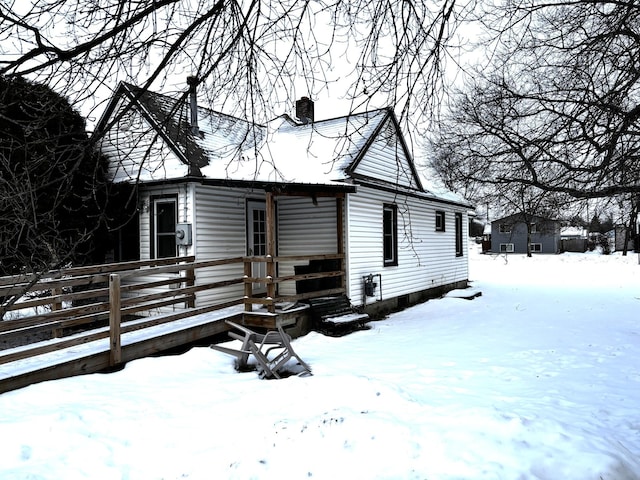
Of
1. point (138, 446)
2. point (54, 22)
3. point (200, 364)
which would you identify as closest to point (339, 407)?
point (138, 446)

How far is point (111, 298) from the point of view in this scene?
6.52m

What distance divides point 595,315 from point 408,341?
652 cm

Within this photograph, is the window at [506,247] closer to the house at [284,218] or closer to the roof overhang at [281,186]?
the house at [284,218]

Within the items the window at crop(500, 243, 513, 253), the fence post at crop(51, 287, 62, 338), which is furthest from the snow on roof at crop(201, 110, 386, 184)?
the window at crop(500, 243, 513, 253)

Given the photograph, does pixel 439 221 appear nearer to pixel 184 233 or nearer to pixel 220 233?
pixel 220 233

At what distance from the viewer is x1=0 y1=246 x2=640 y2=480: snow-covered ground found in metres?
3.67

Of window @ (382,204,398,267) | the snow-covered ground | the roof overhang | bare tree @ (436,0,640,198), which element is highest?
bare tree @ (436,0,640,198)

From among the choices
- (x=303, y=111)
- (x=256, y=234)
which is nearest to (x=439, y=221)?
(x=303, y=111)

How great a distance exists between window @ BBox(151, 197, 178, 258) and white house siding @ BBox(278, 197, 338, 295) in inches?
108

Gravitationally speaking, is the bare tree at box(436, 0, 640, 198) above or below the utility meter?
above

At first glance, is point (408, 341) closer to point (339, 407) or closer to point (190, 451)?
point (339, 407)

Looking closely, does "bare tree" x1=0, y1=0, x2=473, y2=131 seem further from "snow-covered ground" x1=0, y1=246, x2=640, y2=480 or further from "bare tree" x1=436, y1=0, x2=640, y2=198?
"snow-covered ground" x1=0, y1=246, x2=640, y2=480

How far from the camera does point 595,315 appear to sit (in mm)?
12320

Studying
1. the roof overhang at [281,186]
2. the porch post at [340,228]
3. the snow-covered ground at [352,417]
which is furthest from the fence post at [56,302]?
the porch post at [340,228]
